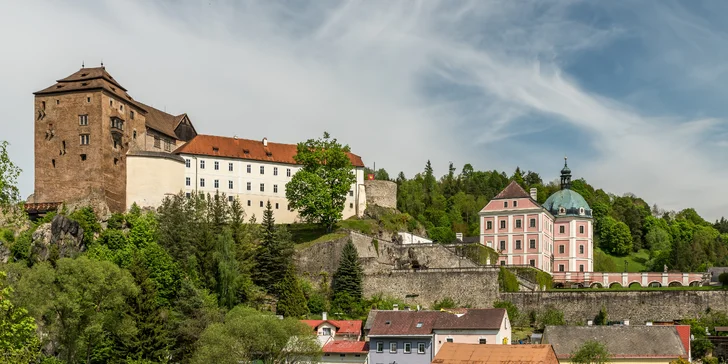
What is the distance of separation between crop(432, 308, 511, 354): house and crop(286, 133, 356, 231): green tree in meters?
20.7

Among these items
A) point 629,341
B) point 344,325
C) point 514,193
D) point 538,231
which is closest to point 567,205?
point 514,193

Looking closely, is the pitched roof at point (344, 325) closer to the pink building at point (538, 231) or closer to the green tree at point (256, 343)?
the green tree at point (256, 343)

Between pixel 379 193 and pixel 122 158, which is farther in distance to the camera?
pixel 379 193

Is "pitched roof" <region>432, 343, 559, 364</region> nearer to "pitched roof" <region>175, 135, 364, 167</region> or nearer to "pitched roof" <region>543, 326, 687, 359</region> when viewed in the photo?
"pitched roof" <region>543, 326, 687, 359</region>

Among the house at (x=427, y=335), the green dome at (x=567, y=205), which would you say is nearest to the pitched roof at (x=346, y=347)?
the house at (x=427, y=335)

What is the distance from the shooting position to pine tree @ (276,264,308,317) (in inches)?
2603

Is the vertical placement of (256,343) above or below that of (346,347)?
above

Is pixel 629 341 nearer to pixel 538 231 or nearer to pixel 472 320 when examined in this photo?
pixel 472 320

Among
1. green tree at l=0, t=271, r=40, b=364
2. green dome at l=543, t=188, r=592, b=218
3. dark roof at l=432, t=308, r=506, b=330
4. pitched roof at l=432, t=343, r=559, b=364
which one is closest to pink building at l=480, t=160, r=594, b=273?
green dome at l=543, t=188, r=592, b=218

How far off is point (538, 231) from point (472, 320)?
67.2 feet

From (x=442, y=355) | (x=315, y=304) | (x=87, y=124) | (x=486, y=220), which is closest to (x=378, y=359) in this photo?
(x=442, y=355)

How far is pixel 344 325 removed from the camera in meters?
64.2

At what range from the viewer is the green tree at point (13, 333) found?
2818 centimetres

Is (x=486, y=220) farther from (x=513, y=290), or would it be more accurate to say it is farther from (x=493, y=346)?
(x=493, y=346)
